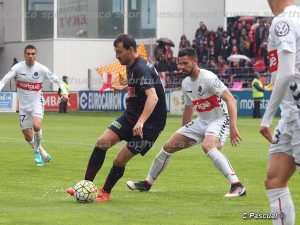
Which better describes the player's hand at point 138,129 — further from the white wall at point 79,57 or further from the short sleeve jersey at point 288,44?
the white wall at point 79,57

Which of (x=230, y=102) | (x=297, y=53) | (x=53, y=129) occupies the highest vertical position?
(x=297, y=53)

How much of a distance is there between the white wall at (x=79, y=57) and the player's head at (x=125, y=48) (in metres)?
42.4

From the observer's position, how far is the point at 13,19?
57.1m

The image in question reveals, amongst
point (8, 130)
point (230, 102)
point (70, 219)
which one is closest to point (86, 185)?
point (70, 219)

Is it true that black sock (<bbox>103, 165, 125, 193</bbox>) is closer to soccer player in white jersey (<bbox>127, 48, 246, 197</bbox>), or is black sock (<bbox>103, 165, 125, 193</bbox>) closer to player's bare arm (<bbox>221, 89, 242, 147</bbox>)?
soccer player in white jersey (<bbox>127, 48, 246, 197</bbox>)

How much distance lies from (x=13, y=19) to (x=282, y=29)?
167 ft

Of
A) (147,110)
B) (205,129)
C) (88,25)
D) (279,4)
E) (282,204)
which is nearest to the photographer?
(279,4)

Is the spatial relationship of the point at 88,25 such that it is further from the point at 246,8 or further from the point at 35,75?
→ the point at 35,75

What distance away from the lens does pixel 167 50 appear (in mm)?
47719

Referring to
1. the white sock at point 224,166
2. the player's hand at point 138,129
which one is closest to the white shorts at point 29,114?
the white sock at point 224,166

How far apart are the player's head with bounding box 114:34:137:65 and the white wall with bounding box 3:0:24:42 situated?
44498mm

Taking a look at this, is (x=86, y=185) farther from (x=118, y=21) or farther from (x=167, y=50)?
(x=118, y=21)

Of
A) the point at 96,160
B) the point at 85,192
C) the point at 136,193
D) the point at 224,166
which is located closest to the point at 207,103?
the point at 224,166

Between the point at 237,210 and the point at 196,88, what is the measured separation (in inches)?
105
